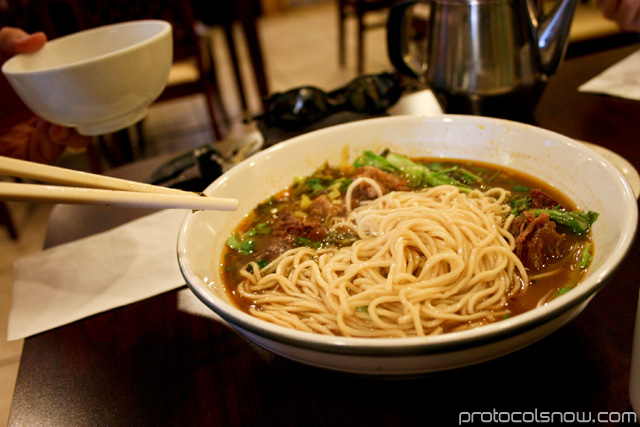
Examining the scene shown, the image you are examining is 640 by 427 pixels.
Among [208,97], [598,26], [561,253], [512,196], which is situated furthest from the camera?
[208,97]

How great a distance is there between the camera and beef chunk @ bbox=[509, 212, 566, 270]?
3.33ft

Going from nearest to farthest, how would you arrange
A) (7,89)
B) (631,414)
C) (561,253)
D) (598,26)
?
(631,414) → (561,253) → (7,89) → (598,26)

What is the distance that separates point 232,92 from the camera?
267 inches

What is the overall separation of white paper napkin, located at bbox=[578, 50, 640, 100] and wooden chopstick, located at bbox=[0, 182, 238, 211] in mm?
1809

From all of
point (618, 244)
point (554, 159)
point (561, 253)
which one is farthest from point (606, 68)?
point (618, 244)

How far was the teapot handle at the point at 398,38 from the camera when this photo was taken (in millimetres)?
1879

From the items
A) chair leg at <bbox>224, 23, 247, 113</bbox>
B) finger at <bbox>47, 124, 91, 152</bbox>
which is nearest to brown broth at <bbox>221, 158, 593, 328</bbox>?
finger at <bbox>47, 124, 91, 152</bbox>

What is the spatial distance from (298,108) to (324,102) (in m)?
0.13

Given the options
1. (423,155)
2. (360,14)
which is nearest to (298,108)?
(423,155)

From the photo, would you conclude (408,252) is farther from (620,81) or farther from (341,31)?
(341,31)

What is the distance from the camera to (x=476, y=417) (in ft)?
2.54

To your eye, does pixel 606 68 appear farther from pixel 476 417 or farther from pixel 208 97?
pixel 208 97

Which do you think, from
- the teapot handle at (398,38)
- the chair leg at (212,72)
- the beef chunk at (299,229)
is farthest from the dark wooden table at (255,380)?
the chair leg at (212,72)

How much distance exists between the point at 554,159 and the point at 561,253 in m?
0.32
